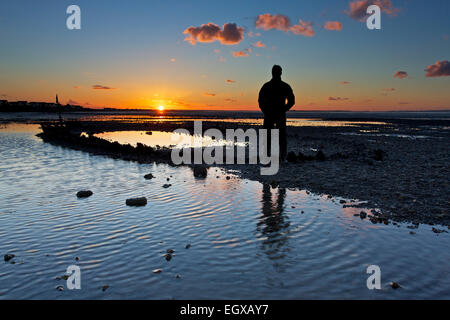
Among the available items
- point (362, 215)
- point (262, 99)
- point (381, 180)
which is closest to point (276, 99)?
point (262, 99)

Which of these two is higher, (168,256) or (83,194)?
(83,194)

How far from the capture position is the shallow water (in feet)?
15.3

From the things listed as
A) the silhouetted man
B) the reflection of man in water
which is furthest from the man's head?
the reflection of man in water

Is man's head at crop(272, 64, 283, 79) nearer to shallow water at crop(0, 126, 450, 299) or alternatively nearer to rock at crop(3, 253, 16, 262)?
shallow water at crop(0, 126, 450, 299)

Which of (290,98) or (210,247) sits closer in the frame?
(210,247)

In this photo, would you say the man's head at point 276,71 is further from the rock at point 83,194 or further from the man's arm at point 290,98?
the rock at point 83,194

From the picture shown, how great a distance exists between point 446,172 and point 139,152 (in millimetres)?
16399

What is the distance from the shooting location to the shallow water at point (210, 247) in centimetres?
467

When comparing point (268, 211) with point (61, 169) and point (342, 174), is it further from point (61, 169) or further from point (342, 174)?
point (61, 169)

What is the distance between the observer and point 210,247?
20.1 feet

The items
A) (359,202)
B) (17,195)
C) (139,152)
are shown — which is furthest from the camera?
(139,152)

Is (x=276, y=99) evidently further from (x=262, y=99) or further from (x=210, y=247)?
(x=210, y=247)

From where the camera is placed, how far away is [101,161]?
17766mm
